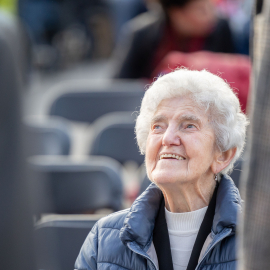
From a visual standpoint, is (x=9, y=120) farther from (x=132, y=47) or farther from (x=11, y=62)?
(x=132, y=47)

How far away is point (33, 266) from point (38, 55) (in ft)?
30.9

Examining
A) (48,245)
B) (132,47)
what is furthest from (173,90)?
(132,47)

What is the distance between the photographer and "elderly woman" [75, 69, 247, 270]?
146 centimetres

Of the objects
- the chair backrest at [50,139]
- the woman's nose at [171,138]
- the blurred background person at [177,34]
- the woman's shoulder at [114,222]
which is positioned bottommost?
the woman's shoulder at [114,222]

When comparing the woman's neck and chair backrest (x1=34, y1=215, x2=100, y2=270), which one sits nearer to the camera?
the woman's neck

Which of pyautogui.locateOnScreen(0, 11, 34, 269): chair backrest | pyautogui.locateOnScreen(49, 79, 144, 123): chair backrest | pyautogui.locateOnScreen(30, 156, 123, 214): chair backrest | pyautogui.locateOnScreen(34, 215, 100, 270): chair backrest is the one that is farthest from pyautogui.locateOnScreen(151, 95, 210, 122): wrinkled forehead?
pyautogui.locateOnScreen(49, 79, 144, 123): chair backrest

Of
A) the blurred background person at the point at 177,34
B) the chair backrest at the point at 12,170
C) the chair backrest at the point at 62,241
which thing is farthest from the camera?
the blurred background person at the point at 177,34

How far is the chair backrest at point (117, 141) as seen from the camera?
3.03 meters

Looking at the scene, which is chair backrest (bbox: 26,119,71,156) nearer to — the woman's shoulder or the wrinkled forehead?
the woman's shoulder

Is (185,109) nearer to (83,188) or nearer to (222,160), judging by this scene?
(222,160)

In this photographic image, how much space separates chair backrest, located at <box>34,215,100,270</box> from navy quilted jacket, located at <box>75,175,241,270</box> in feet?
1.70

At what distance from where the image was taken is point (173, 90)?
4.96ft

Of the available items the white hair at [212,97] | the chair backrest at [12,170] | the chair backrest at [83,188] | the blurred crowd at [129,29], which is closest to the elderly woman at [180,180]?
the white hair at [212,97]

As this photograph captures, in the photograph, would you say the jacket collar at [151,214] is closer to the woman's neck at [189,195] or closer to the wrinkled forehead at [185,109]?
the woman's neck at [189,195]
